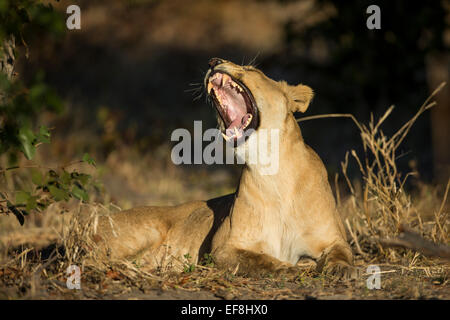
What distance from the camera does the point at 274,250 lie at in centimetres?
455

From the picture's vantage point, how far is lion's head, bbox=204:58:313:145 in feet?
14.9

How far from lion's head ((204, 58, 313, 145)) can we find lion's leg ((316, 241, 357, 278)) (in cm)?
90

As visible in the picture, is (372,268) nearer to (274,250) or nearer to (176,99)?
(274,250)

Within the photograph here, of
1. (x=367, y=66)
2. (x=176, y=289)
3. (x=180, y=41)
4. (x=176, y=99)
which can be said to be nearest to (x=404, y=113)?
(x=367, y=66)

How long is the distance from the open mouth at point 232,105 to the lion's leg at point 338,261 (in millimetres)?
952

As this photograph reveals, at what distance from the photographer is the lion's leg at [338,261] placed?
4121 mm

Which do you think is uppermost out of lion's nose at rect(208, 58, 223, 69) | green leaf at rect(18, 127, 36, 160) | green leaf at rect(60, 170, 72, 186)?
lion's nose at rect(208, 58, 223, 69)

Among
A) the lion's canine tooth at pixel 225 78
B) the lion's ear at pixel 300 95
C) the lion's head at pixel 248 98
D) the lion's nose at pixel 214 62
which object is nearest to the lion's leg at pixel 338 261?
the lion's head at pixel 248 98

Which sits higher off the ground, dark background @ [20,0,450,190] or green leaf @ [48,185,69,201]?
dark background @ [20,0,450,190]

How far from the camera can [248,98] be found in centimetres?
466

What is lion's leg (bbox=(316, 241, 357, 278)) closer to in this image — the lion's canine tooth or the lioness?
the lioness

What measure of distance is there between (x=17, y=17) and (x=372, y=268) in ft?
→ 8.96

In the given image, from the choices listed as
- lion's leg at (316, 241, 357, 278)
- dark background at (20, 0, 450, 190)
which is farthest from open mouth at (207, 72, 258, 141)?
lion's leg at (316, 241, 357, 278)

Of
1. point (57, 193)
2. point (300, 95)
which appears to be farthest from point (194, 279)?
point (300, 95)
